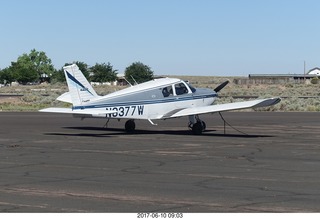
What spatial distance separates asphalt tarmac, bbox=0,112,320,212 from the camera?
12336 mm

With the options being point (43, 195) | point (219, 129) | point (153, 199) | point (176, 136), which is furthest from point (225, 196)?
point (219, 129)

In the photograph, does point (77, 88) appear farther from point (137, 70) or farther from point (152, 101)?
point (137, 70)

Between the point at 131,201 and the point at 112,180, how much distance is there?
284 centimetres

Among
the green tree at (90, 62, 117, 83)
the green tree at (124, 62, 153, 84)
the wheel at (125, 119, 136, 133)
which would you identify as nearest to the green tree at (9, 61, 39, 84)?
the green tree at (90, 62, 117, 83)

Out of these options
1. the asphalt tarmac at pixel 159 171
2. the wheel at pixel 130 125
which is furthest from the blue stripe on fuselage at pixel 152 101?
the wheel at pixel 130 125

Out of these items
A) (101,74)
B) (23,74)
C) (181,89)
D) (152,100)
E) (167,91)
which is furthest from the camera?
(23,74)

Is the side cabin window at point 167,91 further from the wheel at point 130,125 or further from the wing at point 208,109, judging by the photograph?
the wheel at point 130,125

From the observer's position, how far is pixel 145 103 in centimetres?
2897

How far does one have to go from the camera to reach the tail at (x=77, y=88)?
28.6 metres

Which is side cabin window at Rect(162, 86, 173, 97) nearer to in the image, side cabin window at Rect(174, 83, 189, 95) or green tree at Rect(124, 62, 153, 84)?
side cabin window at Rect(174, 83, 189, 95)

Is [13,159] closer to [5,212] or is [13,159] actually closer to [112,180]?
[112,180]

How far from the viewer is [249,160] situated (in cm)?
1925

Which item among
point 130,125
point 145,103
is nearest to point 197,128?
A: point 145,103

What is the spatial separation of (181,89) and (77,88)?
394cm
